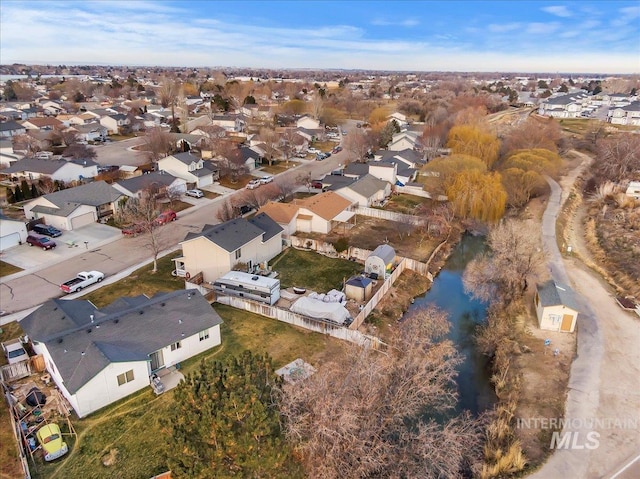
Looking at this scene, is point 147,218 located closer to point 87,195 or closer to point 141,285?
point 141,285

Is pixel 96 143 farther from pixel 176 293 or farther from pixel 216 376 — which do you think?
pixel 216 376

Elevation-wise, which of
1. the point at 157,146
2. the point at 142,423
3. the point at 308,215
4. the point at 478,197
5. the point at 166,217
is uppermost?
the point at 157,146

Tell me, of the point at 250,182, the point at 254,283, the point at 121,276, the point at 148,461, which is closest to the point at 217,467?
the point at 148,461

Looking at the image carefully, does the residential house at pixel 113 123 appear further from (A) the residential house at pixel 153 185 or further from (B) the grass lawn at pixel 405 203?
(B) the grass lawn at pixel 405 203

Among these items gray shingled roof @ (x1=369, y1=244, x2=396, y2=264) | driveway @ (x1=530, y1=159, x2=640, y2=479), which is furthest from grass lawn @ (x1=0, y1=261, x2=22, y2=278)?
driveway @ (x1=530, y1=159, x2=640, y2=479)

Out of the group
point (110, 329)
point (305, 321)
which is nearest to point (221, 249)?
point (305, 321)
